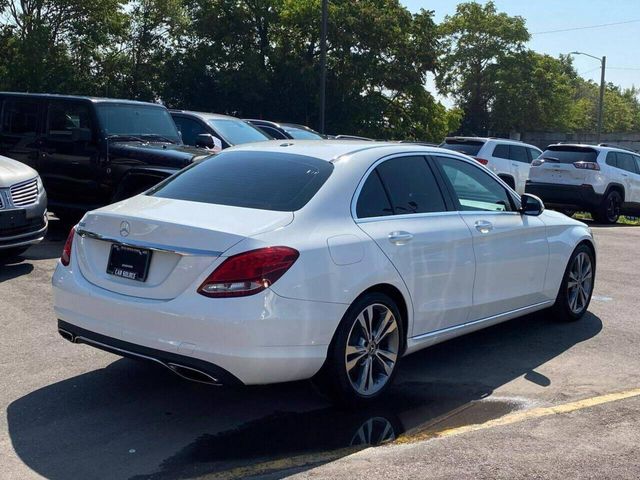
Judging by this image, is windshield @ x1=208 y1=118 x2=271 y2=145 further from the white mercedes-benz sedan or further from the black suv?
the white mercedes-benz sedan

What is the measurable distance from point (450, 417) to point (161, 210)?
2139 millimetres

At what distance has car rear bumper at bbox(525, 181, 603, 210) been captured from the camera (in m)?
16.9

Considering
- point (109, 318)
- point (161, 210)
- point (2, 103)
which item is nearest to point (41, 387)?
point (109, 318)

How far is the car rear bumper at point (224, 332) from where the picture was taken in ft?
13.7

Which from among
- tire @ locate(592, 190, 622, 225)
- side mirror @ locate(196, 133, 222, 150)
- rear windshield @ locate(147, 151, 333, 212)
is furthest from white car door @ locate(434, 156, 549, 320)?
tire @ locate(592, 190, 622, 225)

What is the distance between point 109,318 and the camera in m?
4.53

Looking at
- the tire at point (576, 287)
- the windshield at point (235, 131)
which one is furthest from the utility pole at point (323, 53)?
the tire at point (576, 287)

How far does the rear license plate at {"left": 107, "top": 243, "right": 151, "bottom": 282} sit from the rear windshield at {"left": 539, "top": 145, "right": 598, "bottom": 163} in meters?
14.3

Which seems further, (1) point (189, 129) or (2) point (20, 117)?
(1) point (189, 129)

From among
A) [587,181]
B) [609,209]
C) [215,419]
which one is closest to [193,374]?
[215,419]

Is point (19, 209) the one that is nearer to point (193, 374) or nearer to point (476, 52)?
point (193, 374)

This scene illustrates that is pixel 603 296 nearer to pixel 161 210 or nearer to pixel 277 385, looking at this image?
pixel 277 385

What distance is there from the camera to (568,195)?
17047mm

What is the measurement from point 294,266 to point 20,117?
8.06 meters
